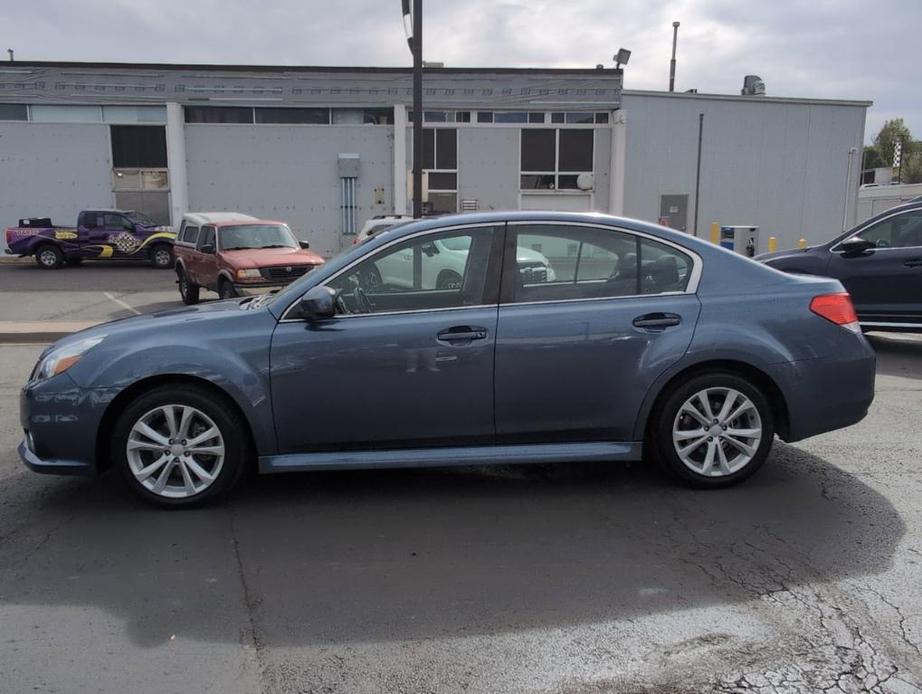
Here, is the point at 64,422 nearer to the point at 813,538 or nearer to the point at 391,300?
the point at 391,300

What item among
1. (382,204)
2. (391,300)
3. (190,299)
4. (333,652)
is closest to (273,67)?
(382,204)

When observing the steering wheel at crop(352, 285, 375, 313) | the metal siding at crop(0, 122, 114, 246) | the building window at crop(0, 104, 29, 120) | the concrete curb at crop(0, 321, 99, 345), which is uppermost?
the building window at crop(0, 104, 29, 120)

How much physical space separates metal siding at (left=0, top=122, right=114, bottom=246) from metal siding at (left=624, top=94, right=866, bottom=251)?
1821cm

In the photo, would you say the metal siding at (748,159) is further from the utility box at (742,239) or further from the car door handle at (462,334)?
the car door handle at (462,334)

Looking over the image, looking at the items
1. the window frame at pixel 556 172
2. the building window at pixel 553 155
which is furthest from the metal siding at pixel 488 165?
the building window at pixel 553 155

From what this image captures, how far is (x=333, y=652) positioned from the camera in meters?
3.04

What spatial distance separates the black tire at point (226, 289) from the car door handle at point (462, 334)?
9306 mm

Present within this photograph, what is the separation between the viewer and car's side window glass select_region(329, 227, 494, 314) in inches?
177

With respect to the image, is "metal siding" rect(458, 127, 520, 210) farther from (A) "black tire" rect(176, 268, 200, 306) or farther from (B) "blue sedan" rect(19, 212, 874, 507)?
(B) "blue sedan" rect(19, 212, 874, 507)

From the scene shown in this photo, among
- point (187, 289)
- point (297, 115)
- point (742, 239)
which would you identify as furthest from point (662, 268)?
point (297, 115)

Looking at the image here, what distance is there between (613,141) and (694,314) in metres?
24.1

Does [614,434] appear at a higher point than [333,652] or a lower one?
higher

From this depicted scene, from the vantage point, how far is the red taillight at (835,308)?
4.67 m

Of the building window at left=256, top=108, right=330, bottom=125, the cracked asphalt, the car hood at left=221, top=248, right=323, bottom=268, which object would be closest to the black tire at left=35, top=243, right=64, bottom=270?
the building window at left=256, top=108, right=330, bottom=125
